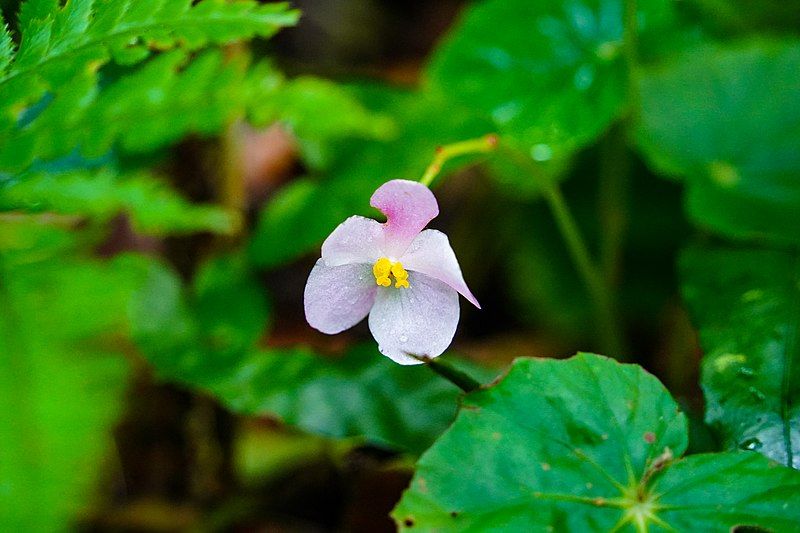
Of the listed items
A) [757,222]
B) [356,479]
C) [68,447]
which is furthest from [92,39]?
[757,222]

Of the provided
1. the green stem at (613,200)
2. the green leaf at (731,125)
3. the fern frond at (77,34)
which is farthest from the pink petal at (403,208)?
the green stem at (613,200)

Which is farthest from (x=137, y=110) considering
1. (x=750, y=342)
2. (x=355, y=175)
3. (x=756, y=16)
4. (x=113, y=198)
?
(x=756, y=16)

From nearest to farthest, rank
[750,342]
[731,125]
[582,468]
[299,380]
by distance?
[582,468] → [750,342] → [299,380] → [731,125]

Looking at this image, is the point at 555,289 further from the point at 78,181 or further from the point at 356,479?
the point at 78,181

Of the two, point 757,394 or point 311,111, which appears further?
point 311,111

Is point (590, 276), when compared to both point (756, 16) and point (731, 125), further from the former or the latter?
point (756, 16)

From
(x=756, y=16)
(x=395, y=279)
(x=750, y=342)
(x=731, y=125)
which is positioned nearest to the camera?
(x=395, y=279)

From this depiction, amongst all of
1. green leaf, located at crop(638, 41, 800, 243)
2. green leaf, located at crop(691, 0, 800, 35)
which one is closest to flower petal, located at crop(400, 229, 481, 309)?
green leaf, located at crop(638, 41, 800, 243)
